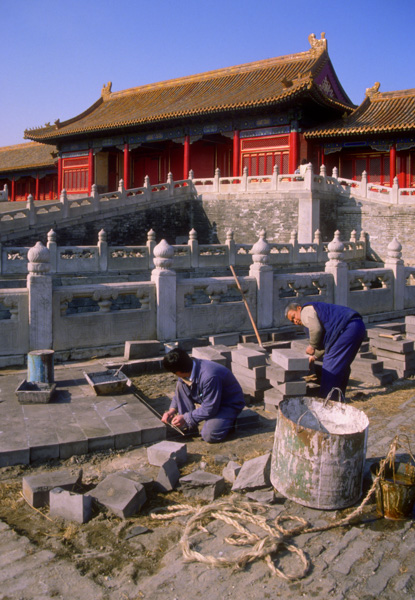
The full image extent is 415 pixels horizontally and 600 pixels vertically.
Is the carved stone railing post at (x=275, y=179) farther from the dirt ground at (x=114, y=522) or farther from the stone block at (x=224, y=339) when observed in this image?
the dirt ground at (x=114, y=522)

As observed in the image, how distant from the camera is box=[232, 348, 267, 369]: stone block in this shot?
233 inches

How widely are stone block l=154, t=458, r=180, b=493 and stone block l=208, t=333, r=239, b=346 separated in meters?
3.96

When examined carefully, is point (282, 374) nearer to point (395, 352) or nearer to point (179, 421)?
point (179, 421)

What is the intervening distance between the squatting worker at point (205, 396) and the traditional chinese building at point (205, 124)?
53.9ft

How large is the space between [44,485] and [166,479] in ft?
2.57

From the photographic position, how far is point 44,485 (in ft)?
11.7

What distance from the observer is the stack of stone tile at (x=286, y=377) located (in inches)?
214

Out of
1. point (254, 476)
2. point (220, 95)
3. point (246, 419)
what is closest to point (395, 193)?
point (220, 95)

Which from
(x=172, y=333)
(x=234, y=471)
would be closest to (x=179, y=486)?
(x=234, y=471)

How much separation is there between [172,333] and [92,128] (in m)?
19.7

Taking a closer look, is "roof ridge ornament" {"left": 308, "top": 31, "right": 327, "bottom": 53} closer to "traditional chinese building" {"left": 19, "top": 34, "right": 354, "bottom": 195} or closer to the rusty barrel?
"traditional chinese building" {"left": 19, "top": 34, "right": 354, "bottom": 195}

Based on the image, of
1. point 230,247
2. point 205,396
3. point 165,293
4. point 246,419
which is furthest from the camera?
point 230,247

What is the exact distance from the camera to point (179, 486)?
3.88 m

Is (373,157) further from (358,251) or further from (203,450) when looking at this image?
(203,450)
